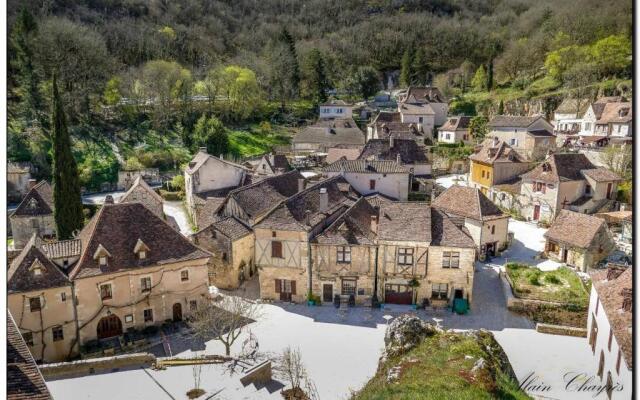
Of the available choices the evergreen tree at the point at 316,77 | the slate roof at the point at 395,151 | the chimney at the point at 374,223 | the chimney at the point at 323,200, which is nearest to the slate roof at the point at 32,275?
the chimney at the point at 323,200

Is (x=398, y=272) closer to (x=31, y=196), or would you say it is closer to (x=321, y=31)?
(x=31, y=196)

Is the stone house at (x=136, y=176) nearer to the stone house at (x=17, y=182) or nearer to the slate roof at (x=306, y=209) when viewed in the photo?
the stone house at (x=17, y=182)

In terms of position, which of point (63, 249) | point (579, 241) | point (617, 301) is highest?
point (63, 249)

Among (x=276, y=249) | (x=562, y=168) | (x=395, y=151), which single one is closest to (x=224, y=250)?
(x=276, y=249)

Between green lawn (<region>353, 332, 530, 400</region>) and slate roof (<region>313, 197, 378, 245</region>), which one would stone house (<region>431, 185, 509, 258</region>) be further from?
green lawn (<region>353, 332, 530, 400</region>)

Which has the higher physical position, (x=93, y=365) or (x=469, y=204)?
(x=469, y=204)

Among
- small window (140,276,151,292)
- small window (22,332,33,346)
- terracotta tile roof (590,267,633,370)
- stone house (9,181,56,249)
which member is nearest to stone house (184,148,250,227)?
stone house (9,181,56,249)

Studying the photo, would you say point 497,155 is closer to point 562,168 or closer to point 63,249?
point 562,168

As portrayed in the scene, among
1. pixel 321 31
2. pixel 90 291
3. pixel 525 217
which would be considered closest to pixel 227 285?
pixel 90 291
